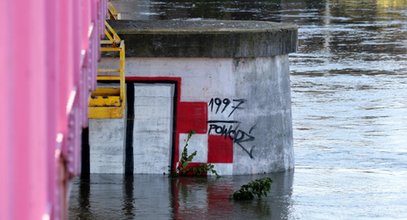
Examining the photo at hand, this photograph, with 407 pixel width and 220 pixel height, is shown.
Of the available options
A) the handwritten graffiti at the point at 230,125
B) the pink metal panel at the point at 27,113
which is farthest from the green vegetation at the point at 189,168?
the pink metal panel at the point at 27,113

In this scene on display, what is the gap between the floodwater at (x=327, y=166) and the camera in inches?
480

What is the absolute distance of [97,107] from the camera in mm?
12758

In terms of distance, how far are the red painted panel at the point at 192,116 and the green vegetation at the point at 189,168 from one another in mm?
89

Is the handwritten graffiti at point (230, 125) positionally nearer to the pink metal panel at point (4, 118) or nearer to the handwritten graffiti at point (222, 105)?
the handwritten graffiti at point (222, 105)

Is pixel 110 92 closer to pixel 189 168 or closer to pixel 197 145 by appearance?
pixel 197 145

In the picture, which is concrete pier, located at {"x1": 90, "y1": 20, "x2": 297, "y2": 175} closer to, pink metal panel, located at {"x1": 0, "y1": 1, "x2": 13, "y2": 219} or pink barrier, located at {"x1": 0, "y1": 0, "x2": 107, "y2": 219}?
pink barrier, located at {"x1": 0, "y1": 0, "x2": 107, "y2": 219}

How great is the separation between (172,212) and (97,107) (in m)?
1.67

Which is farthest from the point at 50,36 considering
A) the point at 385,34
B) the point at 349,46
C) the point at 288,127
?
the point at 385,34

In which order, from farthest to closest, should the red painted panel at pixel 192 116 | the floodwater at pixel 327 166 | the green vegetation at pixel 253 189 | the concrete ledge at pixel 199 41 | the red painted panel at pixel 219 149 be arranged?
the red painted panel at pixel 219 149
the red painted panel at pixel 192 116
the concrete ledge at pixel 199 41
the green vegetation at pixel 253 189
the floodwater at pixel 327 166

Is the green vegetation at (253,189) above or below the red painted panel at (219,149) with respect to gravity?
below

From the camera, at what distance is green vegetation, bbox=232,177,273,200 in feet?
41.4

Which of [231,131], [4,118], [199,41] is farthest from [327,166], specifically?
[4,118]

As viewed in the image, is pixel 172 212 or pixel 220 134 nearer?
pixel 172 212

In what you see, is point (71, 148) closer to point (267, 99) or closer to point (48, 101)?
point (48, 101)
